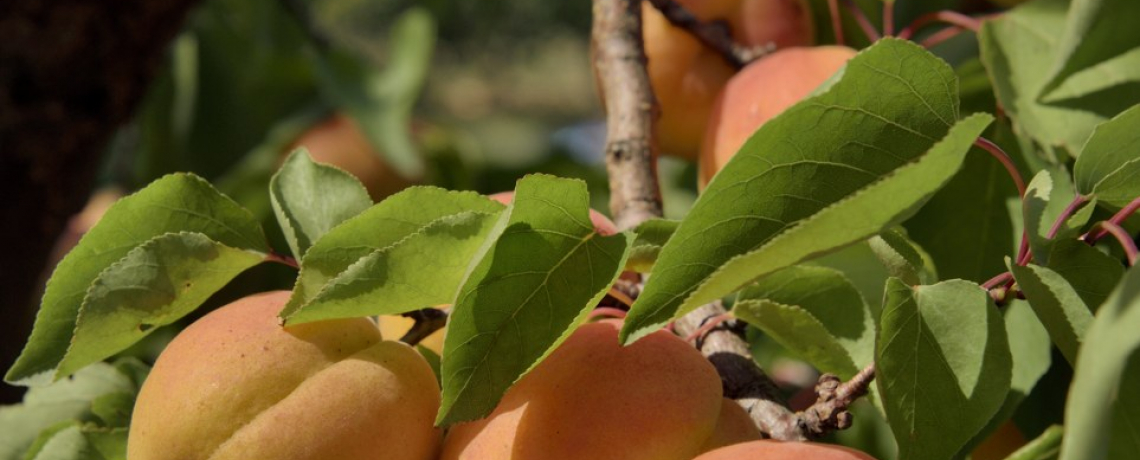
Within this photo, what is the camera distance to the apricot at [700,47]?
758 millimetres

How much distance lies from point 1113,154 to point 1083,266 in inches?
1.6

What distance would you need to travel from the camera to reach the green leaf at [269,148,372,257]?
508 millimetres

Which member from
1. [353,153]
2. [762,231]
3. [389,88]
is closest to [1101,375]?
[762,231]

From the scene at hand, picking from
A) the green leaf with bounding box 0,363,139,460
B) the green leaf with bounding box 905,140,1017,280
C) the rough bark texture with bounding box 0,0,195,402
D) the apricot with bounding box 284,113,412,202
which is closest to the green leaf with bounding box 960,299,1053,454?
the green leaf with bounding box 905,140,1017,280

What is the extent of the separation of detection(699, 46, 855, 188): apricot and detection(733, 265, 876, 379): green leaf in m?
0.14

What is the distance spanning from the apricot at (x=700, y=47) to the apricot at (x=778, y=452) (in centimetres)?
39

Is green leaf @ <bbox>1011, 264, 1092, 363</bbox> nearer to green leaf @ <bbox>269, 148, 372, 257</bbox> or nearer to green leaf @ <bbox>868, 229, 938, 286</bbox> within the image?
green leaf @ <bbox>868, 229, 938, 286</bbox>

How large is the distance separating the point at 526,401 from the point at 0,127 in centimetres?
62

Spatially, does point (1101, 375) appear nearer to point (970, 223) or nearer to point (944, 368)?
point (944, 368)

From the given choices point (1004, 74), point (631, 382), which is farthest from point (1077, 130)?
point (631, 382)

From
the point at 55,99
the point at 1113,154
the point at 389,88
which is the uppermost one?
the point at 1113,154

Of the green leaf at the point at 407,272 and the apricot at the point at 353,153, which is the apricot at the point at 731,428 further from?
the apricot at the point at 353,153

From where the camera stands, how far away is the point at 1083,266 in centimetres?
40

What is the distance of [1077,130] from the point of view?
59 centimetres
